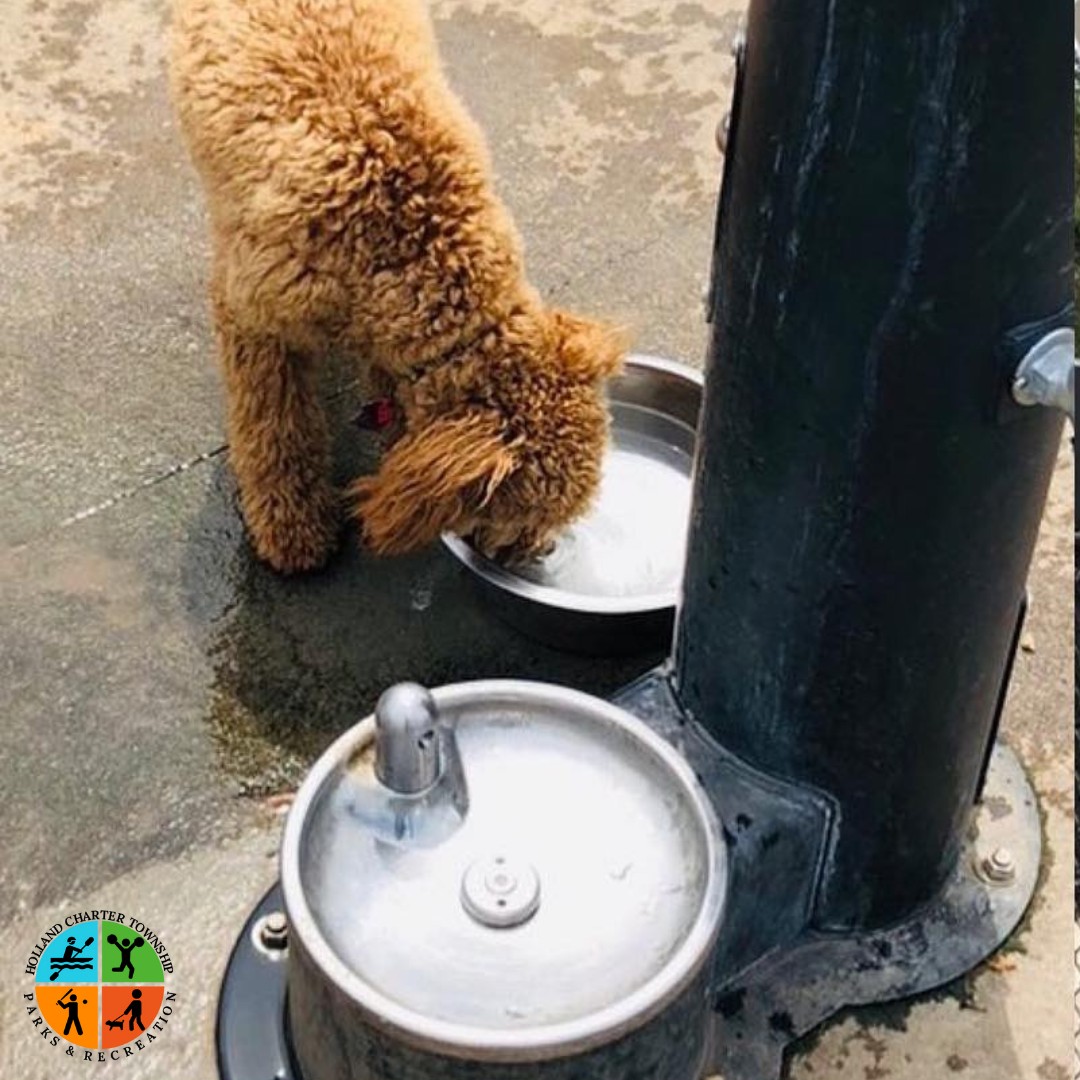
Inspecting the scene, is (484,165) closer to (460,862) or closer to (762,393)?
(762,393)

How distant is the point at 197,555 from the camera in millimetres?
3027

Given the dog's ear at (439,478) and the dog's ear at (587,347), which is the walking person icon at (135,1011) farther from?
the dog's ear at (587,347)

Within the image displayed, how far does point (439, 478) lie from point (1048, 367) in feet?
3.62

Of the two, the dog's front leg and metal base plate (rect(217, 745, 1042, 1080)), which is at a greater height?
the dog's front leg

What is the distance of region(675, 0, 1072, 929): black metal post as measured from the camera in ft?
4.86

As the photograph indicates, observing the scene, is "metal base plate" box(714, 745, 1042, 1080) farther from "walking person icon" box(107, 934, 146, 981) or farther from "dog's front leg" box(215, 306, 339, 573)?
"dog's front leg" box(215, 306, 339, 573)

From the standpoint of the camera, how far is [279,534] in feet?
9.66

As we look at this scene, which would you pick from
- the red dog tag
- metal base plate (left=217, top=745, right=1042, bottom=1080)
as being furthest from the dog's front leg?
metal base plate (left=217, top=745, right=1042, bottom=1080)

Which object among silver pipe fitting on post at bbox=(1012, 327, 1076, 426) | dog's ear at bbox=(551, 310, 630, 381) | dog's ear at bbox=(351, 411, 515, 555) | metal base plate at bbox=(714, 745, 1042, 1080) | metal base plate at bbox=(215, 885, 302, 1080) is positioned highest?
silver pipe fitting on post at bbox=(1012, 327, 1076, 426)

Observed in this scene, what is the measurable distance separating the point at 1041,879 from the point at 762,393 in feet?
3.69

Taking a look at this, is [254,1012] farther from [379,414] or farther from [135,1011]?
[379,414]

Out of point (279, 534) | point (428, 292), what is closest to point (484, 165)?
point (428, 292)

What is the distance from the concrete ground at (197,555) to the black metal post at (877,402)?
556mm

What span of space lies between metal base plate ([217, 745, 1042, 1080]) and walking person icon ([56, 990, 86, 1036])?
22cm
